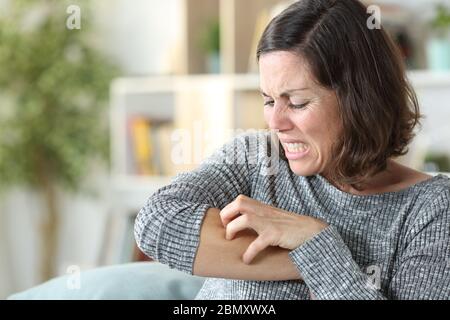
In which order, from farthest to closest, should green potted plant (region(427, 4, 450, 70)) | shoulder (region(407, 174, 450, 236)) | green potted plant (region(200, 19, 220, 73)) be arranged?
green potted plant (region(200, 19, 220, 73)), green potted plant (region(427, 4, 450, 70)), shoulder (region(407, 174, 450, 236))

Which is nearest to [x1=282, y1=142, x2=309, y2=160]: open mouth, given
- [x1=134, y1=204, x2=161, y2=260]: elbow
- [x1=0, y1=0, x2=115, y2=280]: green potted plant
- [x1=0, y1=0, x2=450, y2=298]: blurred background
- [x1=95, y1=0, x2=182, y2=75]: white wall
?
[x1=134, y1=204, x2=161, y2=260]: elbow

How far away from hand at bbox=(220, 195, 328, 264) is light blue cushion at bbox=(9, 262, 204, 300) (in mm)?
470

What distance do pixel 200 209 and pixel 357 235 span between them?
28cm

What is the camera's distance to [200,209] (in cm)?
120

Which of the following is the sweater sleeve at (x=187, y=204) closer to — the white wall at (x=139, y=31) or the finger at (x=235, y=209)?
the finger at (x=235, y=209)

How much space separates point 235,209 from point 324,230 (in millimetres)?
135

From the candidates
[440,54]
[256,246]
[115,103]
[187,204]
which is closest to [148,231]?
[187,204]

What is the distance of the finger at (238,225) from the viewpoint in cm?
114

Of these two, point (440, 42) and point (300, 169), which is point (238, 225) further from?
point (440, 42)

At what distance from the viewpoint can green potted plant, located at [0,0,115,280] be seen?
392 centimetres

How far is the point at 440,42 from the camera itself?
2902 millimetres

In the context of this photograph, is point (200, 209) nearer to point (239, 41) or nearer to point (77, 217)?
point (239, 41)

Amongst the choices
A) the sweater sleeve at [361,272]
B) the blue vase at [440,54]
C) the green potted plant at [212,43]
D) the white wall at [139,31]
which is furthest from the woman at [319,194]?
the white wall at [139,31]

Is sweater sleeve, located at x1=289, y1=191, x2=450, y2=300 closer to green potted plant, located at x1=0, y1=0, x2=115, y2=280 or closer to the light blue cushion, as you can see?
the light blue cushion
